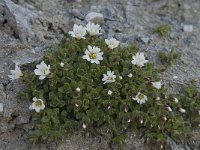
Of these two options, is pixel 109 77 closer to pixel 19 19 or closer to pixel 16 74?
pixel 16 74

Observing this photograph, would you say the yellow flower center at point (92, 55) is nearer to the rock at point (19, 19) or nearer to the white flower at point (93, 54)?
the white flower at point (93, 54)

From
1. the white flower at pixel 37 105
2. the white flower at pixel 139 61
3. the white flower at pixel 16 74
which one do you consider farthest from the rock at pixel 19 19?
the white flower at pixel 139 61

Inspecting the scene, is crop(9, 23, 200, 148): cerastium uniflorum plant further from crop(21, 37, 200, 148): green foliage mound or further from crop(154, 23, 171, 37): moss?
crop(154, 23, 171, 37): moss

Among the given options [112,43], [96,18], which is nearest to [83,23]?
[96,18]

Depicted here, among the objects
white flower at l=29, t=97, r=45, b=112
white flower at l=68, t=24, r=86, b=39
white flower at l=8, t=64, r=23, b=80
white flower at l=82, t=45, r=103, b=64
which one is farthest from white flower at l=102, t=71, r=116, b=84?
white flower at l=8, t=64, r=23, b=80

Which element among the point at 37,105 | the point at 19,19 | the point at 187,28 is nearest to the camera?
the point at 37,105

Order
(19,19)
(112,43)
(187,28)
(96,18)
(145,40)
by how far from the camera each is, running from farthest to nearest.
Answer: (187,28) → (96,18) → (145,40) → (19,19) → (112,43)

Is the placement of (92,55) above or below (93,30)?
below

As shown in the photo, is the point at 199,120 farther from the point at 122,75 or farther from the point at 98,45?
the point at 98,45
